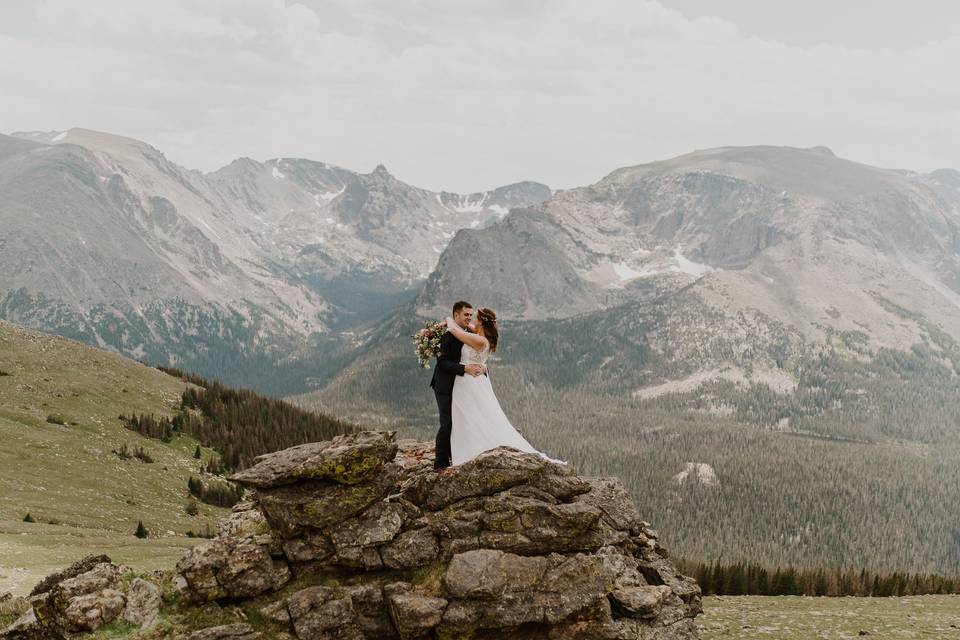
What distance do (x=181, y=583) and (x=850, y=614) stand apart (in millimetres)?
34124

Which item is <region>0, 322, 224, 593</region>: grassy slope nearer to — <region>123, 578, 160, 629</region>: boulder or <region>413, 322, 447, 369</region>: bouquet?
<region>123, 578, 160, 629</region>: boulder

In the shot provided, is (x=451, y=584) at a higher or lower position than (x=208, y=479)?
higher

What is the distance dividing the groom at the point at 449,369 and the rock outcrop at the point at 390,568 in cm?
143

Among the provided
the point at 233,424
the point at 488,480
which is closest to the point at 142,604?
the point at 488,480

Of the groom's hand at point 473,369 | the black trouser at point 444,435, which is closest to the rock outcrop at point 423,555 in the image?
the black trouser at point 444,435

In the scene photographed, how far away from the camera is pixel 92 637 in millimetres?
22219

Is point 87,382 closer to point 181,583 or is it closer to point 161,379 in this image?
point 161,379

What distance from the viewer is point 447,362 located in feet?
88.0

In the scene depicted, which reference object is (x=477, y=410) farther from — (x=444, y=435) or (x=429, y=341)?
(x=429, y=341)

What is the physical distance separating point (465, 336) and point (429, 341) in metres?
2.02

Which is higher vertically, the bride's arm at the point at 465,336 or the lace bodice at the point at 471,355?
the bride's arm at the point at 465,336

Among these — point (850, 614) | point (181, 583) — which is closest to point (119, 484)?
point (181, 583)

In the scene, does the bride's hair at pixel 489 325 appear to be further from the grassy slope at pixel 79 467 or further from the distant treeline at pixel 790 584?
the distant treeline at pixel 790 584

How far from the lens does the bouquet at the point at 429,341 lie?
27312 mm
